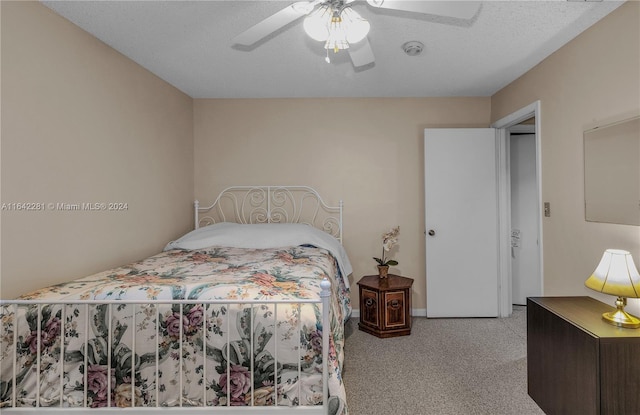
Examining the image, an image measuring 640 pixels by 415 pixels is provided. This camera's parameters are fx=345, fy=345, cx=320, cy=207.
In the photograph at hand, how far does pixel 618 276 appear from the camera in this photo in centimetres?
163

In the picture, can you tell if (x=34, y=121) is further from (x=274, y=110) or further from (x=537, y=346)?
(x=537, y=346)

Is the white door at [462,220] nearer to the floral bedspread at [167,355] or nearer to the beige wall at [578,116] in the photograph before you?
the beige wall at [578,116]

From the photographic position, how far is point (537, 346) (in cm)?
198

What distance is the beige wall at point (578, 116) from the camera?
6.29ft

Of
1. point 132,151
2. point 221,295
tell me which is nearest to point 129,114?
point 132,151

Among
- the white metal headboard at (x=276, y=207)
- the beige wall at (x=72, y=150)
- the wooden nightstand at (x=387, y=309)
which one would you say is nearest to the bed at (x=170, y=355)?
the beige wall at (x=72, y=150)

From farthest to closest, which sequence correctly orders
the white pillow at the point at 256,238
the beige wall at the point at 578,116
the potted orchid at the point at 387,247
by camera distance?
the potted orchid at the point at 387,247 < the white pillow at the point at 256,238 < the beige wall at the point at 578,116

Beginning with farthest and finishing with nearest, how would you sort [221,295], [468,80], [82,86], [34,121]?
[468,80] → [82,86] → [34,121] → [221,295]

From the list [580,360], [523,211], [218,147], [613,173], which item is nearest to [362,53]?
[613,173]

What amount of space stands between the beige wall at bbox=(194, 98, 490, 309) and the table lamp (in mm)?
2025

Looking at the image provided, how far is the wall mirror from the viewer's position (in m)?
1.84

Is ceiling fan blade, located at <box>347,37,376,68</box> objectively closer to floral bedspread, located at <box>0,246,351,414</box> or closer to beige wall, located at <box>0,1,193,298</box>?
floral bedspread, located at <box>0,246,351,414</box>

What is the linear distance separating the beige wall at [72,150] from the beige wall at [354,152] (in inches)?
32.8

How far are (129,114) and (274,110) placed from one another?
1465mm
